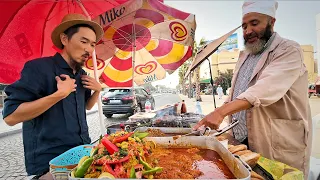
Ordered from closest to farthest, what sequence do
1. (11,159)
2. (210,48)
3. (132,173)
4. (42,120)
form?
(132,173) < (42,120) < (210,48) < (11,159)

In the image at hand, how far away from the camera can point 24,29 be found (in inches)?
121

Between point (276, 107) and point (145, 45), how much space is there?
17.0ft

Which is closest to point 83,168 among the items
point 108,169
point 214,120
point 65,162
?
point 108,169

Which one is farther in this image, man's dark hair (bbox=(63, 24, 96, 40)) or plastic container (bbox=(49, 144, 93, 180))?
man's dark hair (bbox=(63, 24, 96, 40))

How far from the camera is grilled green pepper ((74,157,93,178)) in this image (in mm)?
1033

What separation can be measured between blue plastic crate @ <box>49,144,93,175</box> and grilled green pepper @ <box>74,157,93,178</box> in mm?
206

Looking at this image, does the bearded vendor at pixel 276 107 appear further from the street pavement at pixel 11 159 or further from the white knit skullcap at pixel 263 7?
the street pavement at pixel 11 159

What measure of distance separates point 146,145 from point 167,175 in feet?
1.04

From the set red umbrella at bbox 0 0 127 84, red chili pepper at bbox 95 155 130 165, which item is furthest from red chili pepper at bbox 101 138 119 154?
red umbrella at bbox 0 0 127 84

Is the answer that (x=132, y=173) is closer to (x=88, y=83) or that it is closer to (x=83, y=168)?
(x=83, y=168)

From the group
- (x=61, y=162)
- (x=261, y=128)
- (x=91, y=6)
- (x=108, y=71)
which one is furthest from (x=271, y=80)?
(x=108, y=71)

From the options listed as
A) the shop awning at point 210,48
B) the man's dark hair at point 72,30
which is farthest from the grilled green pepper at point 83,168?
the shop awning at point 210,48

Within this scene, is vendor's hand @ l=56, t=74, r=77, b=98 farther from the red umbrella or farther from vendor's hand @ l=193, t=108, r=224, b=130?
the red umbrella

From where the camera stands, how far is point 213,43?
2707mm
